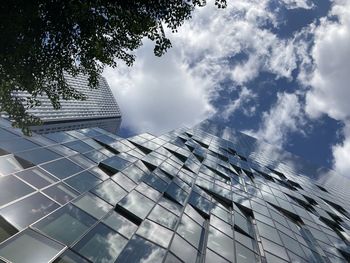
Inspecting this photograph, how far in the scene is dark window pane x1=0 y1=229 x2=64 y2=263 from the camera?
8.25 metres

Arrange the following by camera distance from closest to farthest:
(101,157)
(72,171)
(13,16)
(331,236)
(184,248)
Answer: (13,16)
(184,248)
(72,171)
(101,157)
(331,236)

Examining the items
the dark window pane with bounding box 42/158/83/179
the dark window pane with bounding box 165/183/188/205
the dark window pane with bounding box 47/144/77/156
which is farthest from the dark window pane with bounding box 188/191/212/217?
the dark window pane with bounding box 47/144/77/156

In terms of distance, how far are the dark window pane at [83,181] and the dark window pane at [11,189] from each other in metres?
2.39

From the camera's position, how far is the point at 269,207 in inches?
910

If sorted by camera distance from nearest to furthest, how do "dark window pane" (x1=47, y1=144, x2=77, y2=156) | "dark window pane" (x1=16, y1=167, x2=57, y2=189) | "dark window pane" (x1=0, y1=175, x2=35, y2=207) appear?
"dark window pane" (x1=0, y1=175, x2=35, y2=207)
"dark window pane" (x1=16, y1=167, x2=57, y2=189)
"dark window pane" (x1=47, y1=144, x2=77, y2=156)

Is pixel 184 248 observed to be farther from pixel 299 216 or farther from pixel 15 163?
pixel 299 216

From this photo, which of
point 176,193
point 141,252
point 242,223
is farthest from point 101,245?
point 242,223

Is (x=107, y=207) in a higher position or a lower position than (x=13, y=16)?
lower

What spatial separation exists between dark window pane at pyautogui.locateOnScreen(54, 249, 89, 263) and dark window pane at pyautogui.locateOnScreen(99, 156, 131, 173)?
337 inches

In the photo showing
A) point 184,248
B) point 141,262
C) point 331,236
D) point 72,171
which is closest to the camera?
point 141,262

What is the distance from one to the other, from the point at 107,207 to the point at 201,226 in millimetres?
5191

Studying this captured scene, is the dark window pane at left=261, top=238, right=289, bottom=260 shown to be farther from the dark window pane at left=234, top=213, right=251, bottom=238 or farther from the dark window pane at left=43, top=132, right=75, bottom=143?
the dark window pane at left=43, top=132, right=75, bottom=143

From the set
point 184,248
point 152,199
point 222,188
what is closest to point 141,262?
point 184,248

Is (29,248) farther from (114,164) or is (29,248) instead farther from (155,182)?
(155,182)
